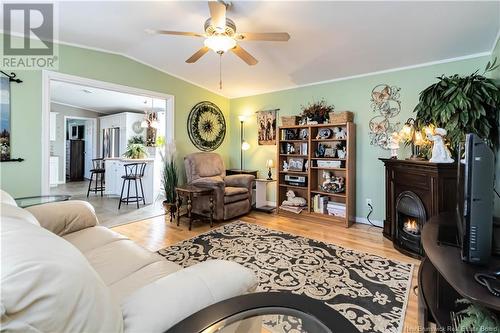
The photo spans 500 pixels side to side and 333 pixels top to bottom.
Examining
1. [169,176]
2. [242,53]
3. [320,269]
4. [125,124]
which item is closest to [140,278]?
[320,269]

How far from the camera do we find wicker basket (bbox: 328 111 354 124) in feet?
12.3

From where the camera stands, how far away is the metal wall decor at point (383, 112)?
3578 mm

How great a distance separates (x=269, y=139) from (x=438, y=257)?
13.0 feet

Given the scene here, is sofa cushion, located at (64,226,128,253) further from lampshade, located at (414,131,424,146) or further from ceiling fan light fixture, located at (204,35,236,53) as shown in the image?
lampshade, located at (414,131,424,146)

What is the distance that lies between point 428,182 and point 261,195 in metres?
2.75

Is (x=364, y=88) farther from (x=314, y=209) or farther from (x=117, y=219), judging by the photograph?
(x=117, y=219)

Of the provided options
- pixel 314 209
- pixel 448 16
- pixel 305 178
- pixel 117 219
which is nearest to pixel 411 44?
pixel 448 16

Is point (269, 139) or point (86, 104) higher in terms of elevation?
point (86, 104)

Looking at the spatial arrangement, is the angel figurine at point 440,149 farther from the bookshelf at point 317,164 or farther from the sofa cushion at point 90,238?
the sofa cushion at point 90,238

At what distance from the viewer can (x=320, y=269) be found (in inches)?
94.1

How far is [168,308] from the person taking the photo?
2.66 ft

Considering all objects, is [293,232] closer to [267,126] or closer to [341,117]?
[341,117]

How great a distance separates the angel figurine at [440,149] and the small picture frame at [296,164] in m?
2.05

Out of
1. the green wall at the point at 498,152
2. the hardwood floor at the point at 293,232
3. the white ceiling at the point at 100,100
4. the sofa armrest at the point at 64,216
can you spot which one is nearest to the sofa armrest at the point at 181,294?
the sofa armrest at the point at 64,216
